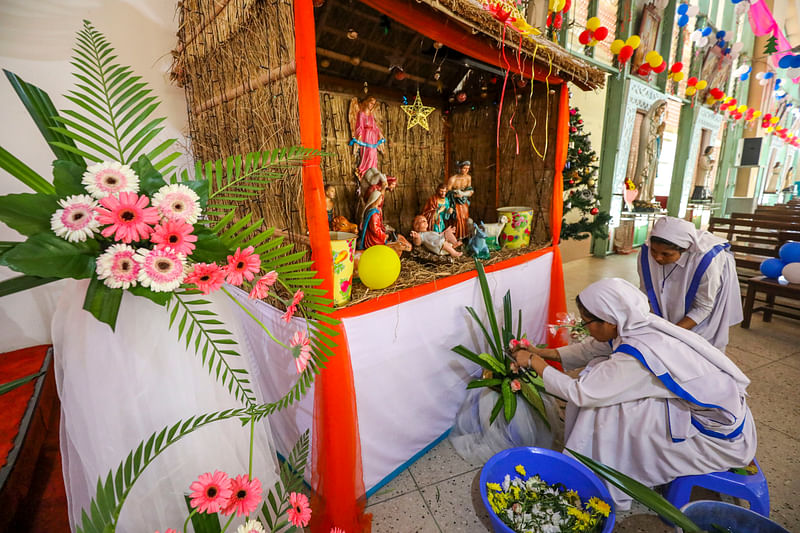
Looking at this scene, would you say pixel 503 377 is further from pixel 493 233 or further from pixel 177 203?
pixel 177 203

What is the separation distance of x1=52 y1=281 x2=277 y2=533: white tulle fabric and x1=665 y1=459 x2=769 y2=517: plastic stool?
6.73 ft

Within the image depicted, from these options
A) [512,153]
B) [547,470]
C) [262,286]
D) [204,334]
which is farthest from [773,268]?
[204,334]

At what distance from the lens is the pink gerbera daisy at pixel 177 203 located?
745 mm

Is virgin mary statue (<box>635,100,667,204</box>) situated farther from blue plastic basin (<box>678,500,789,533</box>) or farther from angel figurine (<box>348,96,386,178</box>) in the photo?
blue plastic basin (<box>678,500,789,533</box>)

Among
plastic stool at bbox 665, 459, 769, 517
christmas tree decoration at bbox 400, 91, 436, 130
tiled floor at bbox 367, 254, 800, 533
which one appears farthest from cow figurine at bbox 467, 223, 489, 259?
plastic stool at bbox 665, 459, 769, 517

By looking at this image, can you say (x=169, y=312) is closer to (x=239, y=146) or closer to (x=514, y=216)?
(x=239, y=146)

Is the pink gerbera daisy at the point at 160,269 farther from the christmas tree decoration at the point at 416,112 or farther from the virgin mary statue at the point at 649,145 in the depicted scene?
the virgin mary statue at the point at 649,145

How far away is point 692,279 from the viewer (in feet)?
7.84

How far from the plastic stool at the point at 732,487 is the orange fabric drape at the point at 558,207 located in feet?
4.86

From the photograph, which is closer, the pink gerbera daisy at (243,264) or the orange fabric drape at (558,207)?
the pink gerbera daisy at (243,264)

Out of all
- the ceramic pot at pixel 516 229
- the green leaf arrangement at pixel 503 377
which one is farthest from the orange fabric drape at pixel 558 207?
the green leaf arrangement at pixel 503 377

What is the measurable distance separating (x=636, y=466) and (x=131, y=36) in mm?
3934

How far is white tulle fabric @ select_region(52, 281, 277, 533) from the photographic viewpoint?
2.66 feet

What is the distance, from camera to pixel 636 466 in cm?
174
